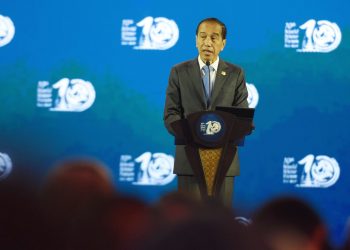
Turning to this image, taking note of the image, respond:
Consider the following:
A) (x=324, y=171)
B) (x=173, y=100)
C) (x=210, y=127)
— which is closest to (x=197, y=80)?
(x=173, y=100)

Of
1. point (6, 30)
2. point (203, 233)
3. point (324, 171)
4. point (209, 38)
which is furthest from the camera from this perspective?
point (324, 171)

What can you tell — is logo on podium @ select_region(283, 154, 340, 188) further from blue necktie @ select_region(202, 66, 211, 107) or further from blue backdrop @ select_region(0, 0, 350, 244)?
blue necktie @ select_region(202, 66, 211, 107)

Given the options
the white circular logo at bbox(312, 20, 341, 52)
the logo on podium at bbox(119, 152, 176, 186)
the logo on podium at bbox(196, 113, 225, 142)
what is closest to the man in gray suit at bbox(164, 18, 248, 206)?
the logo on podium at bbox(196, 113, 225, 142)

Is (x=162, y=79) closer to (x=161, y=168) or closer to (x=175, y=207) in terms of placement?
(x=161, y=168)

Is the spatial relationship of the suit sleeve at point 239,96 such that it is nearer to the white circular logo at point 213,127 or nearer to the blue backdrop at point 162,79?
the white circular logo at point 213,127

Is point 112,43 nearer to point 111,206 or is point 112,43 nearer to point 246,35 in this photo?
point 246,35

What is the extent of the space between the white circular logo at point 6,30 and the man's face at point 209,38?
2.37m

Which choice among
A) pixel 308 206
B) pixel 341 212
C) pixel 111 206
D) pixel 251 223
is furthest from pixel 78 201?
pixel 341 212

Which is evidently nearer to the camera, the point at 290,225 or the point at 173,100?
the point at 290,225

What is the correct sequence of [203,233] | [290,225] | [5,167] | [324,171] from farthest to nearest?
[324,171], [5,167], [290,225], [203,233]

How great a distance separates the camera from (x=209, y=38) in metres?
3.42

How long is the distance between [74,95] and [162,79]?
2.41 ft

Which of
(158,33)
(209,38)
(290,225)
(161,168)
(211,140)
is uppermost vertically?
(158,33)

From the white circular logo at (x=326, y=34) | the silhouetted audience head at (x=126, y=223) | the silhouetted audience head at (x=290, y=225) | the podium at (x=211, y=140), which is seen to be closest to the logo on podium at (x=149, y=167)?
the white circular logo at (x=326, y=34)
